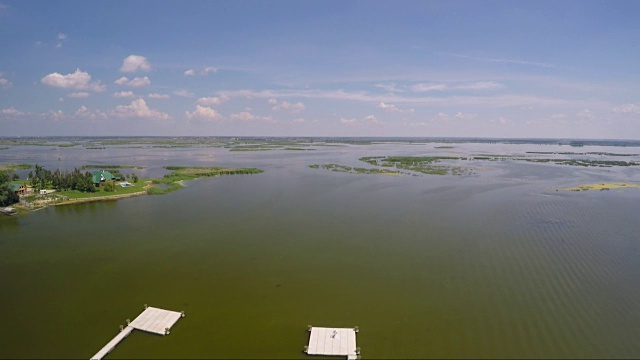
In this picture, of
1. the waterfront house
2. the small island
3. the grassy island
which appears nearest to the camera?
the small island

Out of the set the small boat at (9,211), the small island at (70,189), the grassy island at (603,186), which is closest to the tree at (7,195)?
the small island at (70,189)

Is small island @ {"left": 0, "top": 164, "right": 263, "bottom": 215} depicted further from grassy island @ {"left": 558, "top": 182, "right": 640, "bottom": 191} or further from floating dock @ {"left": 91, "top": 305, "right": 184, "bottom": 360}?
grassy island @ {"left": 558, "top": 182, "right": 640, "bottom": 191}

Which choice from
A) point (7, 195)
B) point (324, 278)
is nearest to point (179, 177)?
point (7, 195)

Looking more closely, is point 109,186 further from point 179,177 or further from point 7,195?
point 179,177

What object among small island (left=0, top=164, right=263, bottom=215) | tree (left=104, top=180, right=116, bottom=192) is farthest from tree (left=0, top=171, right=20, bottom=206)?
tree (left=104, top=180, right=116, bottom=192)

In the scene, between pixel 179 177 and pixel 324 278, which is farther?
pixel 179 177
